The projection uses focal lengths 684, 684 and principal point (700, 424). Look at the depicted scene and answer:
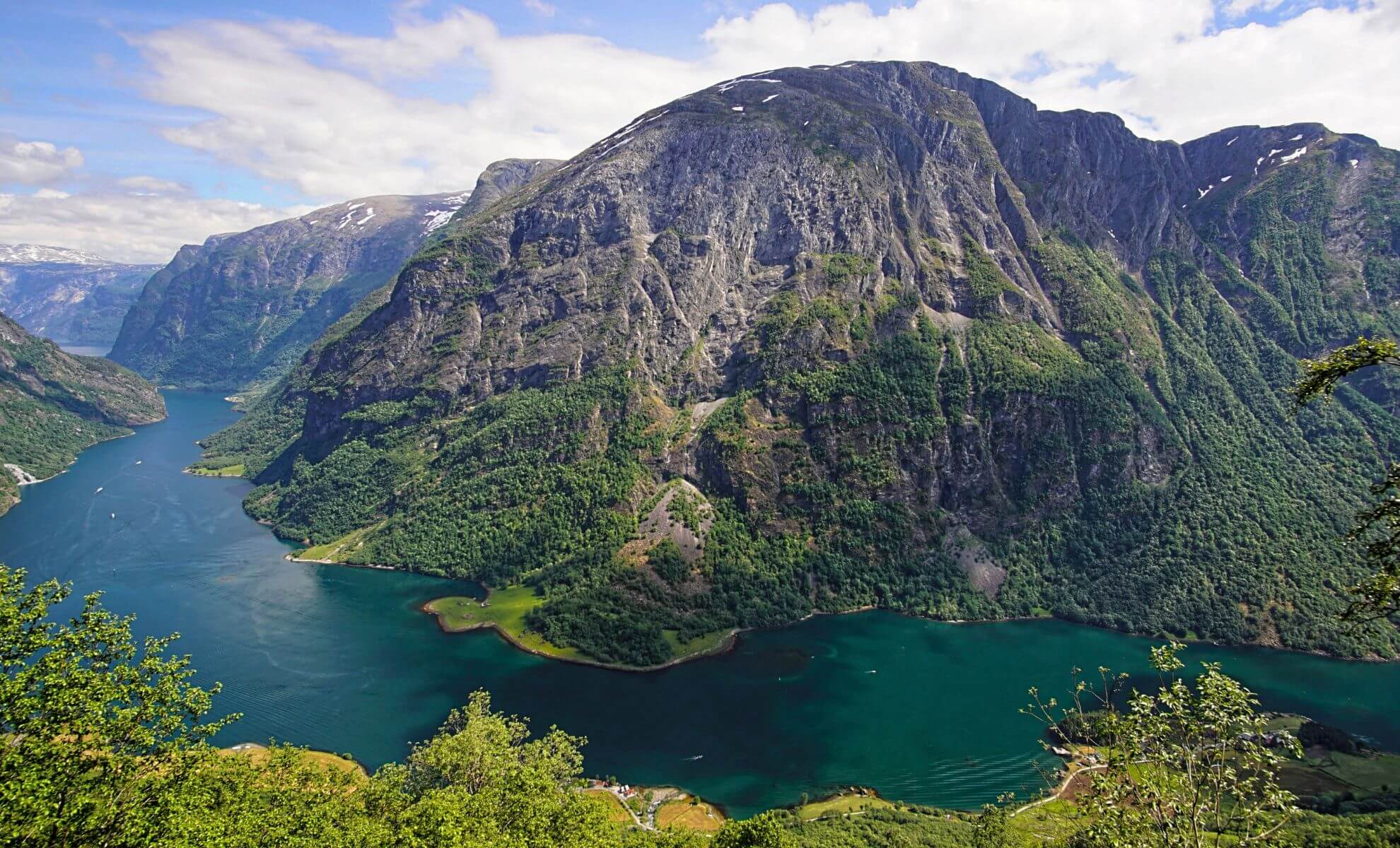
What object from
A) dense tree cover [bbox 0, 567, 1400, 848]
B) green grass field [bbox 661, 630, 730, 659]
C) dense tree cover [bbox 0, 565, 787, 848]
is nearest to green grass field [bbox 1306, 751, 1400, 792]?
dense tree cover [bbox 0, 567, 1400, 848]

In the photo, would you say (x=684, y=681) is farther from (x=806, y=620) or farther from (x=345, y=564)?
(x=345, y=564)

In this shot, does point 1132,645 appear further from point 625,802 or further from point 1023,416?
point 625,802

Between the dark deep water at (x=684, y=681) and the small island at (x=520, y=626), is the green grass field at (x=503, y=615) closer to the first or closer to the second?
the small island at (x=520, y=626)

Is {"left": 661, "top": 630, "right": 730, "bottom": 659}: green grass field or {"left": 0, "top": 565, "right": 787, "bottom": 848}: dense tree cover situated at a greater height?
{"left": 0, "top": 565, "right": 787, "bottom": 848}: dense tree cover

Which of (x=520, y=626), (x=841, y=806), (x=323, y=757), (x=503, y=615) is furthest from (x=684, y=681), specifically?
(x=323, y=757)

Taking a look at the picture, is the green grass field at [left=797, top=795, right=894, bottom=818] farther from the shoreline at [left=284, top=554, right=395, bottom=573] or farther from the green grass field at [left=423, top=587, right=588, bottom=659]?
the shoreline at [left=284, top=554, right=395, bottom=573]

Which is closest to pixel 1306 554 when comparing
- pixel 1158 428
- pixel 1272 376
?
pixel 1158 428
